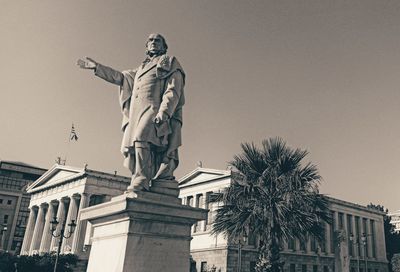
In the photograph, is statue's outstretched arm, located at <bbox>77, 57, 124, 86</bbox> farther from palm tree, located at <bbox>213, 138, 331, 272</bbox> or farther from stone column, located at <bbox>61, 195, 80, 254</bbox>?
stone column, located at <bbox>61, 195, 80, 254</bbox>

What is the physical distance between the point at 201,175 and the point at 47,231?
2592 cm

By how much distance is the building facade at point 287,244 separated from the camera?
49.2 meters

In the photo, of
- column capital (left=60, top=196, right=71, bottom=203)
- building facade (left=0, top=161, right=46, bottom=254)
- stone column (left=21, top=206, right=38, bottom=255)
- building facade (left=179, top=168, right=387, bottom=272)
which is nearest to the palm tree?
building facade (left=179, top=168, right=387, bottom=272)

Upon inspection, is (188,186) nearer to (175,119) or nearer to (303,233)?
(303,233)

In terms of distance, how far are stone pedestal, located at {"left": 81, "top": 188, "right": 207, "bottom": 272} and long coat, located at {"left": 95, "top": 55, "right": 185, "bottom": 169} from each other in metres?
0.87

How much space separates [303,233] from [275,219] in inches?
47.5

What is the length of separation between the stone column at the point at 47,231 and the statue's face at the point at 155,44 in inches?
2315

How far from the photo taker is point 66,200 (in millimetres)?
60594

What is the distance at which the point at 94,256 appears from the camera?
620 centimetres

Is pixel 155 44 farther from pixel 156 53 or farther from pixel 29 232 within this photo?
pixel 29 232

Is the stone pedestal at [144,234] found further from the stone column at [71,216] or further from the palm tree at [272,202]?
the stone column at [71,216]

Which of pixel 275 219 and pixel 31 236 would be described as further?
pixel 31 236

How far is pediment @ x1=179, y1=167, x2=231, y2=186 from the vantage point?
53938 mm

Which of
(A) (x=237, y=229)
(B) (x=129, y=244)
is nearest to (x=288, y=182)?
(A) (x=237, y=229)
